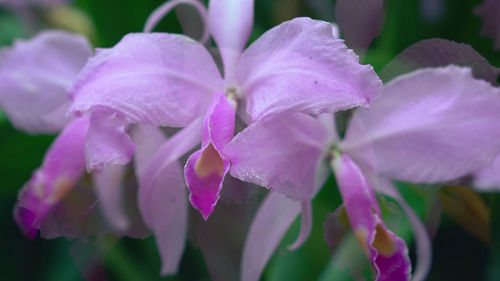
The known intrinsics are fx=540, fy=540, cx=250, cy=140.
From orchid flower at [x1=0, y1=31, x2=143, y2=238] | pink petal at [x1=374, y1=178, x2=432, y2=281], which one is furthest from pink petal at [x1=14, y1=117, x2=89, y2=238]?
pink petal at [x1=374, y1=178, x2=432, y2=281]

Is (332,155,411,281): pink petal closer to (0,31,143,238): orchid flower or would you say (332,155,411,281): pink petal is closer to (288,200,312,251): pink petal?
(288,200,312,251): pink petal

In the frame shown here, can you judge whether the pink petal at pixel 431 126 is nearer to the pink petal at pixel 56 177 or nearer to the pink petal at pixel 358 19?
the pink petal at pixel 358 19

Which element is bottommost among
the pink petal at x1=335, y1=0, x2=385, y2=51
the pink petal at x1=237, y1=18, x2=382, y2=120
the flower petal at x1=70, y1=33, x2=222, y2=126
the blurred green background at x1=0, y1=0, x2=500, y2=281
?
the blurred green background at x1=0, y1=0, x2=500, y2=281

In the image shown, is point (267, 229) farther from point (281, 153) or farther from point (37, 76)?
point (37, 76)

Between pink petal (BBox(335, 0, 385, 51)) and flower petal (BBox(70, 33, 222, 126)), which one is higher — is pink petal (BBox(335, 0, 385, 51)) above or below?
above

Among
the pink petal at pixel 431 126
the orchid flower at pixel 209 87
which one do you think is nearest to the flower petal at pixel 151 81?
the orchid flower at pixel 209 87

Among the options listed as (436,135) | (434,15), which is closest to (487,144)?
(436,135)
